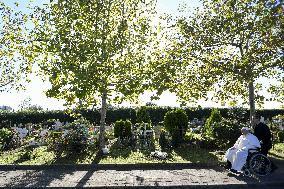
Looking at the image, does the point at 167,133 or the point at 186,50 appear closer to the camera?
the point at 186,50

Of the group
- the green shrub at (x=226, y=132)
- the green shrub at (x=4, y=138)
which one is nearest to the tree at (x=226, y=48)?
the green shrub at (x=226, y=132)

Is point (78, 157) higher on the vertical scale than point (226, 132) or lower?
lower

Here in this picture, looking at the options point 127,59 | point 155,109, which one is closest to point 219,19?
point 127,59

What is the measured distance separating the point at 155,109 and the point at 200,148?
18.9 metres

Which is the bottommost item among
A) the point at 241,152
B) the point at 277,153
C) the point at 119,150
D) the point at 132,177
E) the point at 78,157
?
the point at 132,177

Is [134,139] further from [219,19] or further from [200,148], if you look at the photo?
[219,19]

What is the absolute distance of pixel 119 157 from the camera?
15.1 metres

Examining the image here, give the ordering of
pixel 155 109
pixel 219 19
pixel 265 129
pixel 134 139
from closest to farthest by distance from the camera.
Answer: pixel 265 129 → pixel 219 19 → pixel 134 139 → pixel 155 109

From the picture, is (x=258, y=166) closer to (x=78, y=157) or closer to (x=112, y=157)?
(x=112, y=157)

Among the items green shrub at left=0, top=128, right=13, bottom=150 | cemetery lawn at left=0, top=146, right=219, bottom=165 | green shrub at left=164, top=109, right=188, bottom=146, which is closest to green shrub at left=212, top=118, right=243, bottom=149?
cemetery lawn at left=0, top=146, right=219, bottom=165

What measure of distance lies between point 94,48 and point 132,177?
668 cm

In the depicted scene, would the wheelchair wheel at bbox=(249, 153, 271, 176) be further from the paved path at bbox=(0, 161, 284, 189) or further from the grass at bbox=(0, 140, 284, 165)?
A: the grass at bbox=(0, 140, 284, 165)

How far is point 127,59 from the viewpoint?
17422 millimetres

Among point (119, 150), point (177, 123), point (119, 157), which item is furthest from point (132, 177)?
point (177, 123)
